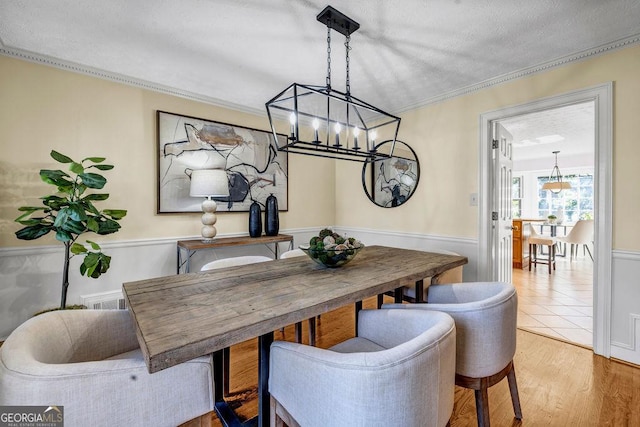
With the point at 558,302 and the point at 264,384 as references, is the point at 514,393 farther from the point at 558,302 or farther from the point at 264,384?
the point at 558,302

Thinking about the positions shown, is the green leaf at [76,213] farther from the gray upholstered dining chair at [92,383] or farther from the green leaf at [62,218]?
the gray upholstered dining chair at [92,383]

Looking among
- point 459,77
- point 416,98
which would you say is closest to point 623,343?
point 459,77

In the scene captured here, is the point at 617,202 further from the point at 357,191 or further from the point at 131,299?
the point at 131,299

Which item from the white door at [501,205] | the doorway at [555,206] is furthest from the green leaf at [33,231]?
the doorway at [555,206]

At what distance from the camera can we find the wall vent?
8.22 feet

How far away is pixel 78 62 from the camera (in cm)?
241

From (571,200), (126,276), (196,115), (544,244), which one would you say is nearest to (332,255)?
(126,276)

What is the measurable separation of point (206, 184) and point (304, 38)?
5.16 feet

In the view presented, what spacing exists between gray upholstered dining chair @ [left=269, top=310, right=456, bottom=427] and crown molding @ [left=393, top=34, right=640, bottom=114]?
2521mm

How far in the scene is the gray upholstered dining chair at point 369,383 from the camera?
798mm

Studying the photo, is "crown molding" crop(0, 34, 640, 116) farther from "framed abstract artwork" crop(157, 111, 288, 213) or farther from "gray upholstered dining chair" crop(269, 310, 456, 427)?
"gray upholstered dining chair" crop(269, 310, 456, 427)

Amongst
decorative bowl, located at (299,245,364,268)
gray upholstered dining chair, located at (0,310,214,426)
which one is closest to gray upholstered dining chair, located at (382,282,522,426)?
decorative bowl, located at (299,245,364,268)

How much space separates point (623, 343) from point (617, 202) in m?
1.03

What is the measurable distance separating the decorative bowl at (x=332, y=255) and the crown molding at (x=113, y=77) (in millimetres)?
2262
